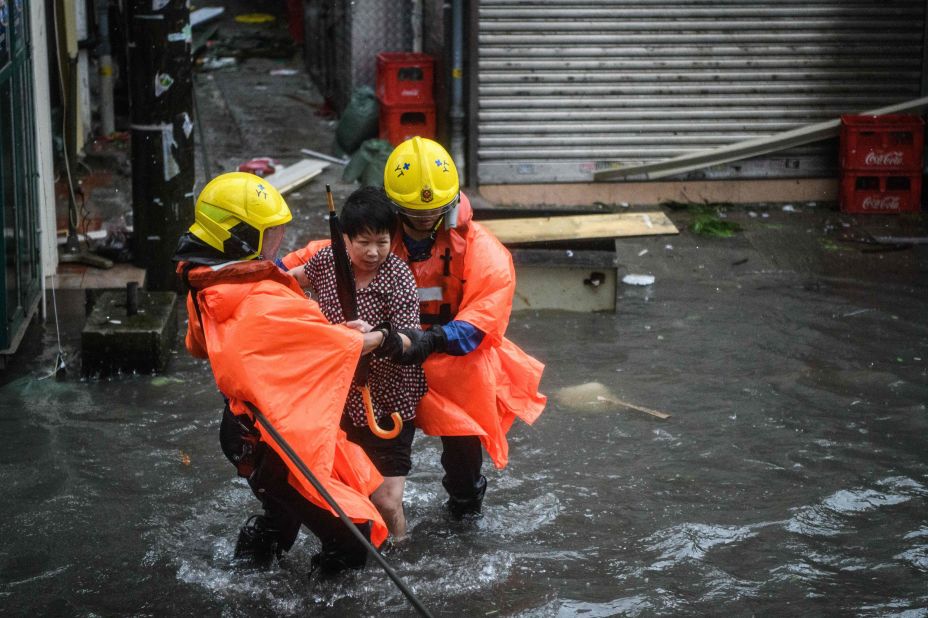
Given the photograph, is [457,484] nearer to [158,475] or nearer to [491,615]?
[491,615]

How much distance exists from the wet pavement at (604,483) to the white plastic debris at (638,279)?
12 cm

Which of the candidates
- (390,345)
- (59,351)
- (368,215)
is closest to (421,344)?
(390,345)

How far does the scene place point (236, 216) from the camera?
445 cm

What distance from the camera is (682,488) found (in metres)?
6.16

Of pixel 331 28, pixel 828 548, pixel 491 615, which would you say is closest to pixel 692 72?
pixel 331 28

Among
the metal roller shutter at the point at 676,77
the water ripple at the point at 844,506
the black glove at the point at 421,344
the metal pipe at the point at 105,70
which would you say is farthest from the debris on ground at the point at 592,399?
the metal pipe at the point at 105,70

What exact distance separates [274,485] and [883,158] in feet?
28.3

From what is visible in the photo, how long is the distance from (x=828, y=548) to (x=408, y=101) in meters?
7.85

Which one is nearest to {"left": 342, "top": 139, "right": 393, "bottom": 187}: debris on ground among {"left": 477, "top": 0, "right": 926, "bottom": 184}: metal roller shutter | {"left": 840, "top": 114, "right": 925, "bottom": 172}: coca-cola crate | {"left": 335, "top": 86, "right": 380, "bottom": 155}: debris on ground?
{"left": 335, "top": 86, "right": 380, "bottom": 155}: debris on ground

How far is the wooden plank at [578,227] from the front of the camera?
30.3 ft

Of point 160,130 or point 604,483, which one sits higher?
point 160,130

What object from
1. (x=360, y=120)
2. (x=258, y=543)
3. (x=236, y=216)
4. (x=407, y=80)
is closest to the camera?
(x=236, y=216)

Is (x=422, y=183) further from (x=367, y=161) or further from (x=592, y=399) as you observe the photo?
(x=367, y=161)

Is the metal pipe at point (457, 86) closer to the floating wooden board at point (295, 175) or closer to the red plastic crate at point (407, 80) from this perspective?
the red plastic crate at point (407, 80)
